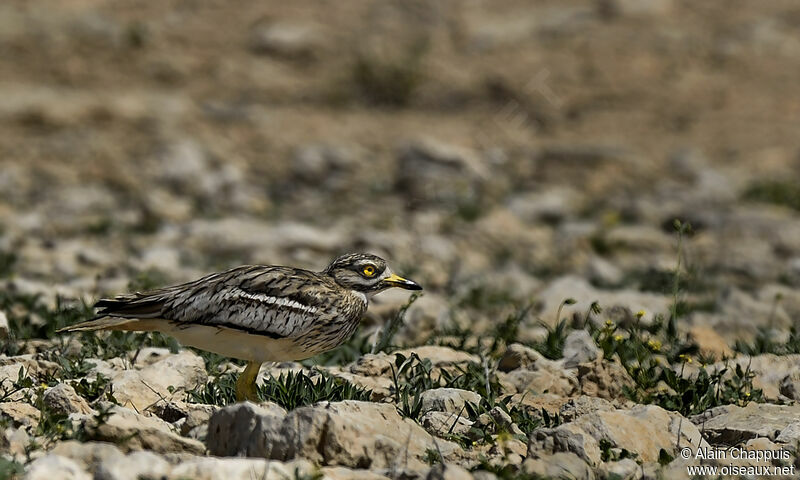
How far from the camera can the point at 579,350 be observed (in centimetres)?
605

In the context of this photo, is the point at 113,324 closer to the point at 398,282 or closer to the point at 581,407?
the point at 398,282

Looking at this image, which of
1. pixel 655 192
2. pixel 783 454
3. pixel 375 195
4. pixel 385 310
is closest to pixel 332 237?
pixel 375 195

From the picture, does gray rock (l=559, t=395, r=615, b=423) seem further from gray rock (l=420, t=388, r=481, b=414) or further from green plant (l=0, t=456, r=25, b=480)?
green plant (l=0, t=456, r=25, b=480)

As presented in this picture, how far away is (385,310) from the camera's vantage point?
7.23 metres

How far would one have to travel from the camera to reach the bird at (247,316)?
5.14m

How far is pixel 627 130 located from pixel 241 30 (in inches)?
196

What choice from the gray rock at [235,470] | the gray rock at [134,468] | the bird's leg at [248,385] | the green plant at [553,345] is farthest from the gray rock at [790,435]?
the gray rock at [134,468]

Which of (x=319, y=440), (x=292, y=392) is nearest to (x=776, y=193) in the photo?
(x=292, y=392)

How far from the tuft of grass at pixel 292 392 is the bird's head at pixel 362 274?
0.50 m

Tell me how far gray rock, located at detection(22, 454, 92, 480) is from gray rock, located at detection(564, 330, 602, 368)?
113 inches

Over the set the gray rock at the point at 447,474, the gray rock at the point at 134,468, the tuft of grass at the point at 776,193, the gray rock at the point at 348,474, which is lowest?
the gray rock at the point at 134,468

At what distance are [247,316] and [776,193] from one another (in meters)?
7.70

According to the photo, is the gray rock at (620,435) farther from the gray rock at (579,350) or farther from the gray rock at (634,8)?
the gray rock at (634,8)

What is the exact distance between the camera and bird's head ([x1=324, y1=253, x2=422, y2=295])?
5633 millimetres
